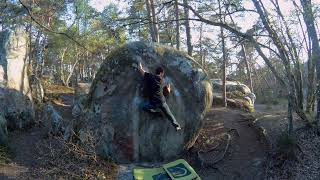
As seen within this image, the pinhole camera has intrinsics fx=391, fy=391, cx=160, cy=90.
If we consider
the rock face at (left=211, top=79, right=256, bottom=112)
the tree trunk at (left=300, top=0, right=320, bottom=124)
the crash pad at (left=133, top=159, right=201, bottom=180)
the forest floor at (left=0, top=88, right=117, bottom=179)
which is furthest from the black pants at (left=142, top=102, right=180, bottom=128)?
the rock face at (left=211, top=79, right=256, bottom=112)

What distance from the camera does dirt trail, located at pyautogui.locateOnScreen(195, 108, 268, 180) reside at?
10.6m

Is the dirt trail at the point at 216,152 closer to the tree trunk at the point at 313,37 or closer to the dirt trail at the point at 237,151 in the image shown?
the dirt trail at the point at 237,151

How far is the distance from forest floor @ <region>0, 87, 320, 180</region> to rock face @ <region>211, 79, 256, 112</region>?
483 cm

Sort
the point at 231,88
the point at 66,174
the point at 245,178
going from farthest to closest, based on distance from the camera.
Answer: the point at 231,88
the point at 245,178
the point at 66,174

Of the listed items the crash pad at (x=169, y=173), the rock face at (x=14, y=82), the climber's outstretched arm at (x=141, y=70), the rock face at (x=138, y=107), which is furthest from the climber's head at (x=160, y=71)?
the rock face at (x=14, y=82)

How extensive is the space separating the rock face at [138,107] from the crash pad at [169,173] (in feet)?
4.16

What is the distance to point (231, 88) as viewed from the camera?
23.2m

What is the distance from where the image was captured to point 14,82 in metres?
14.3

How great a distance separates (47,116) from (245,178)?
7112 mm

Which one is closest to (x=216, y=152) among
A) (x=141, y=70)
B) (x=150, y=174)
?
(x=150, y=174)

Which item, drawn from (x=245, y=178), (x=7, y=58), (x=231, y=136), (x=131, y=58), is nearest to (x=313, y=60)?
(x=231, y=136)

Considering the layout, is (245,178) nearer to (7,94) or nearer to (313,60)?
(313,60)

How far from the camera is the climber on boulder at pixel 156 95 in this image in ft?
34.4

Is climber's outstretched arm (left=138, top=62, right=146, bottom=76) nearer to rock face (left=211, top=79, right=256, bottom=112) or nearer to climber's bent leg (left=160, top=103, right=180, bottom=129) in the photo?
climber's bent leg (left=160, top=103, right=180, bottom=129)
